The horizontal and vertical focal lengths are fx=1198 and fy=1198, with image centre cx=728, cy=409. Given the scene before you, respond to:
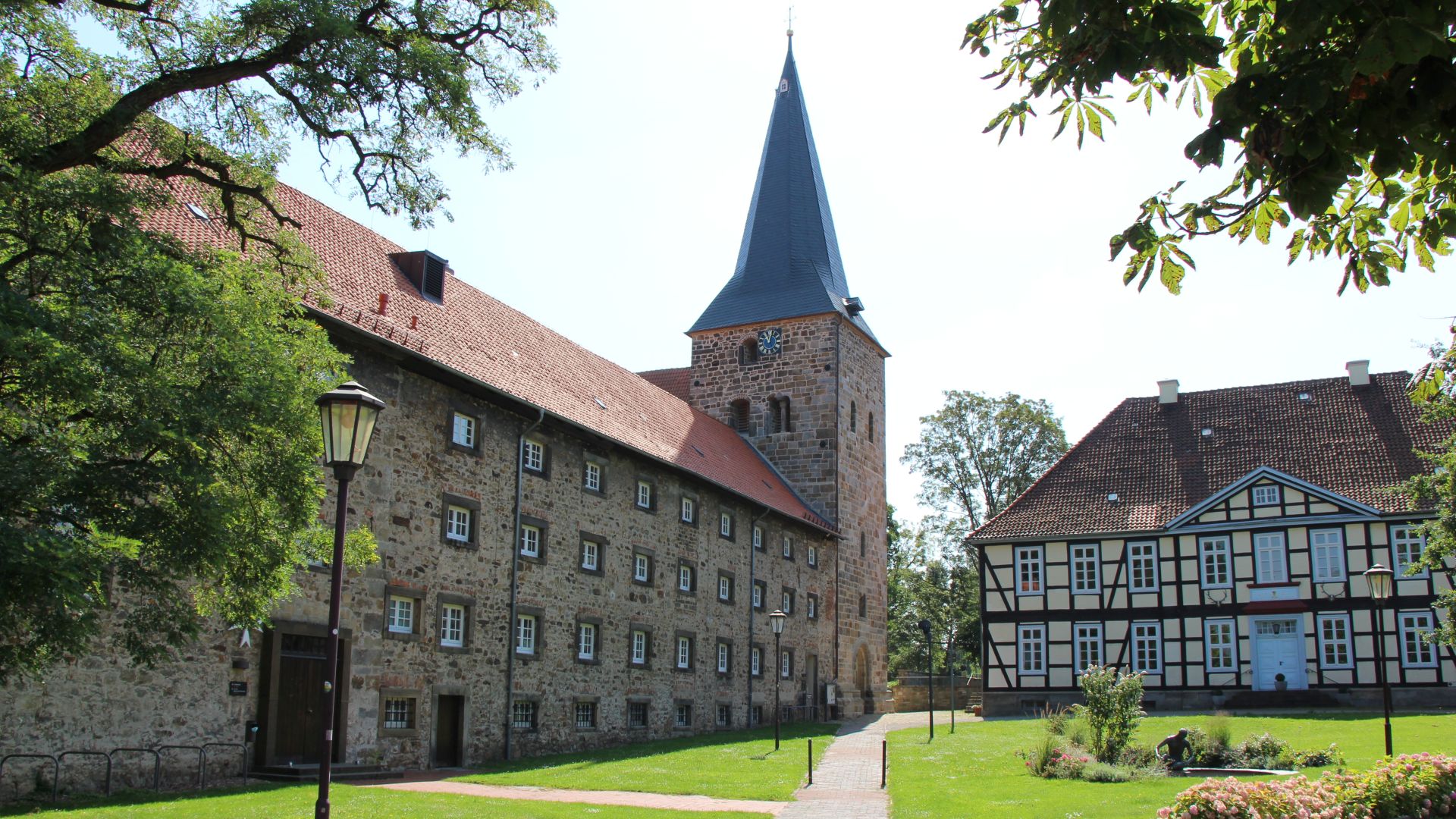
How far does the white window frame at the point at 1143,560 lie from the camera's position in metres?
33.1

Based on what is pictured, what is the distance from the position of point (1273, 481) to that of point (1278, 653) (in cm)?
451

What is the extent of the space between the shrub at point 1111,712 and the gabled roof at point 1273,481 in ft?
48.2

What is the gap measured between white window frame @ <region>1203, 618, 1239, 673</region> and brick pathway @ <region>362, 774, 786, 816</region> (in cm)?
2070

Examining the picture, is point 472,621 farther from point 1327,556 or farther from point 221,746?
point 1327,556

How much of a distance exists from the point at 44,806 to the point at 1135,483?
2927 cm

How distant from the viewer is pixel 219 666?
1588cm

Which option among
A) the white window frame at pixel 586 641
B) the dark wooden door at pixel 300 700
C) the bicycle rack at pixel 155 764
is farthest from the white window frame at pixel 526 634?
the bicycle rack at pixel 155 764

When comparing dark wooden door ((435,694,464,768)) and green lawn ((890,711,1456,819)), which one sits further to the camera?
dark wooden door ((435,694,464,768))

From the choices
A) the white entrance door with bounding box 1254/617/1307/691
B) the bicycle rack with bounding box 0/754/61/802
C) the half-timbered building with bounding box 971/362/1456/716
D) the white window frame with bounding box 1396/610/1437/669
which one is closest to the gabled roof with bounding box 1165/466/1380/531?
the half-timbered building with bounding box 971/362/1456/716

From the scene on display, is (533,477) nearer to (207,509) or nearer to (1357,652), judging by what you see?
(207,509)

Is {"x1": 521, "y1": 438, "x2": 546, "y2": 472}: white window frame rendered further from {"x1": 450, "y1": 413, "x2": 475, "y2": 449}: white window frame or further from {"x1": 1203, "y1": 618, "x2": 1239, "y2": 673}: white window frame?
{"x1": 1203, "y1": 618, "x2": 1239, "y2": 673}: white window frame

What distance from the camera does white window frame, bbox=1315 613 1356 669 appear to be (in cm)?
3045

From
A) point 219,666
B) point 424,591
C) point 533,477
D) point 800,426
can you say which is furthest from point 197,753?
point 800,426

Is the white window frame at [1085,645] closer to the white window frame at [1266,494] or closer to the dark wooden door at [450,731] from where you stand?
the white window frame at [1266,494]
